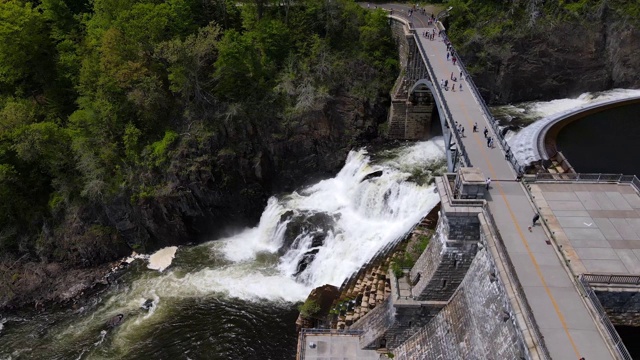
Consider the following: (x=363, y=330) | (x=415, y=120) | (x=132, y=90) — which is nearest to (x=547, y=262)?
(x=363, y=330)

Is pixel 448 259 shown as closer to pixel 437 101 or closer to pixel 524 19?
pixel 437 101

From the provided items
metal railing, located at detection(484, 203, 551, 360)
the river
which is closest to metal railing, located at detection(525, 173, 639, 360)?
metal railing, located at detection(484, 203, 551, 360)

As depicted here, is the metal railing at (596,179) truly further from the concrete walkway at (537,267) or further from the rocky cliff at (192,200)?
the rocky cliff at (192,200)

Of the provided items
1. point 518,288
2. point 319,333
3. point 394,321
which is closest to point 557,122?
point 394,321

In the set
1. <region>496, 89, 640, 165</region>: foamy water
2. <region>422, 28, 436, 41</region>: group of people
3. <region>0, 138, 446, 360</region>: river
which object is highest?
<region>422, 28, 436, 41</region>: group of people

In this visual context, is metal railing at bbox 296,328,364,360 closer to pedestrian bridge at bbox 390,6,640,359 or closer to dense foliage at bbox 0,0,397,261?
pedestrian bridge at bbox 390,6,640,359

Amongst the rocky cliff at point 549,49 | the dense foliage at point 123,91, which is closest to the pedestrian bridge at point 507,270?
the dense foliage at point 123,91

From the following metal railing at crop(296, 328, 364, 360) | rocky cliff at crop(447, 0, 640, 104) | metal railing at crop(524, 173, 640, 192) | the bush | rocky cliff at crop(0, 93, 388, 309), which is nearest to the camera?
metal railing at crop(524, 173, 640, 192)
